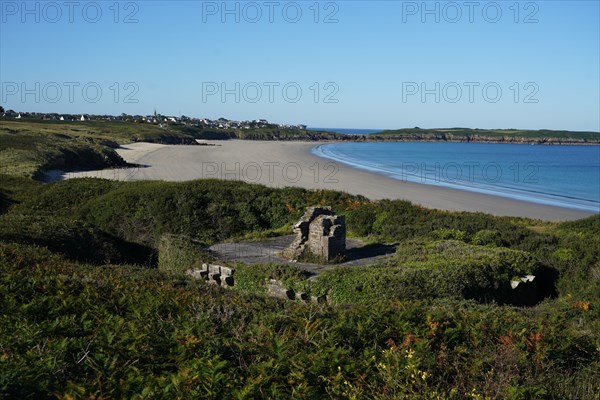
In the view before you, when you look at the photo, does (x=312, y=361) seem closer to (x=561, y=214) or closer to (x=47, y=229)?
(x=47, y=229)

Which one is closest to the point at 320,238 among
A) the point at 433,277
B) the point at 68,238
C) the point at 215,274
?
the point at 215,274

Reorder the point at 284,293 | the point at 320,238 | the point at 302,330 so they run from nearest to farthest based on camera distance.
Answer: the point at 302,330, the point at 284,293, the point at 320,238

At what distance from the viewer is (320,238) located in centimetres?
1634

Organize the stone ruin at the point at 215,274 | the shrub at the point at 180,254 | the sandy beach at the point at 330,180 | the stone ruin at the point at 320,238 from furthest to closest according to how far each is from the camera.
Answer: the sandy beach at the point at 330,180, the shrub at the point at 180,254, the stone ruin at the point at 320,238, the stone ruin at the point at 215,274

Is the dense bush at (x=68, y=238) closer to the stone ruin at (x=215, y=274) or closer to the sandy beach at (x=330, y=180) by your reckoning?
the stone ruin at (x=215, y=274)

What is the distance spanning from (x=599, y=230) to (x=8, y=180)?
98.0 ft

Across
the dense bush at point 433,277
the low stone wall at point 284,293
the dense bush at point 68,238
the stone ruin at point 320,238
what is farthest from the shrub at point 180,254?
the dense bush at point 433,277

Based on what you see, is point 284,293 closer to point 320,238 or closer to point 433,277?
→ point 320,238

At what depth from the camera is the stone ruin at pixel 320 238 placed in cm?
1625

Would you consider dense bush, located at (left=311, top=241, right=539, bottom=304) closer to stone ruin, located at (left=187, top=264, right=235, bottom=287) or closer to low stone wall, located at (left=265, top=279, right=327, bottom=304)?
low stone wall, located at (left=265, top=279, right=327, bottom=304)

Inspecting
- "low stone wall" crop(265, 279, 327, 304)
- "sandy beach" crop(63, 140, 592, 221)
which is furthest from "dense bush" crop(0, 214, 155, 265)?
"sandy beach" crop(63, 140, 592, 221)

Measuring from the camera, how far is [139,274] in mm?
12258

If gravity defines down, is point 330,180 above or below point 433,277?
above

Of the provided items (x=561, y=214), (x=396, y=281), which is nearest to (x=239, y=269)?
(x=396, y=281)
